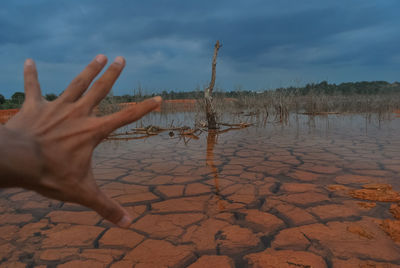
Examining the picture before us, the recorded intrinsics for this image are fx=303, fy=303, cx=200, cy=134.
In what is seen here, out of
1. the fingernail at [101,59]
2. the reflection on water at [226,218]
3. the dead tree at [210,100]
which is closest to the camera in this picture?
the fingernail at [101,59]

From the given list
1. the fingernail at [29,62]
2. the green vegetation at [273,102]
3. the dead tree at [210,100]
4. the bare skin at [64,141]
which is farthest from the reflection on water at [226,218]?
the green vegetation at [273,102]

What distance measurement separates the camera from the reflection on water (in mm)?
1907

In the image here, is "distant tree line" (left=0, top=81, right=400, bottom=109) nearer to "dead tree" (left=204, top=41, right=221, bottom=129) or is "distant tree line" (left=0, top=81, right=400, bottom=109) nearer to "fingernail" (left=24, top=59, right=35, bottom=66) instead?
"dead tree" (left=204, top=41, right=221, bottom=129)

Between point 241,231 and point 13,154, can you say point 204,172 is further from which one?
point 13,154

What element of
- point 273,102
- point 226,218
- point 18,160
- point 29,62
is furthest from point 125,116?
point 273,102

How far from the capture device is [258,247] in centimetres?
199

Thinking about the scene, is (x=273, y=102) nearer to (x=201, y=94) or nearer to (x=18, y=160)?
(x=201, y=94)

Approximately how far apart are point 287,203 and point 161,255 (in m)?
1.32

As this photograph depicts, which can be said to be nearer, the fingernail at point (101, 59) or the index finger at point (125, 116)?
the index finger at point (125, 116)

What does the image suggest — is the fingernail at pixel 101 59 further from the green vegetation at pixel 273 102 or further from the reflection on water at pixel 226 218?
the green vegetation at pixel 273 102

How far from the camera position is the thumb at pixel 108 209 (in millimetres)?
827

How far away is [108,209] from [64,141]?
0.73ft

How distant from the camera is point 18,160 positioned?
2.30 ft

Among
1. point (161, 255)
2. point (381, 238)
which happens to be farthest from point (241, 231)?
point (381, 238)
